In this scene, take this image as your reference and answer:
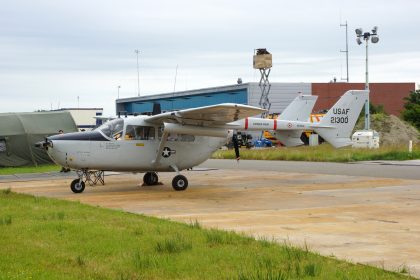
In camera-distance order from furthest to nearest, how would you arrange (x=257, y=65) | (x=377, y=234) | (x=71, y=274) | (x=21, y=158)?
1. (x=257, y=65)
2. (x=21, y=158)
3. (x=377, y=234)
4. (x=71, y=274)

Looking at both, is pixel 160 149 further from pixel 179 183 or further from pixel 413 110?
pixel 413 110

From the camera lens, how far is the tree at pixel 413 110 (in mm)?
75000

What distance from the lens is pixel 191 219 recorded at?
12.2 m

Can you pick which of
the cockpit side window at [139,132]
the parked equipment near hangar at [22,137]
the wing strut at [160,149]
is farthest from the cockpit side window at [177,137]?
the parked equipment near hangar at [22,137]

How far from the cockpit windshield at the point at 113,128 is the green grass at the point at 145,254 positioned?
7.92 meters

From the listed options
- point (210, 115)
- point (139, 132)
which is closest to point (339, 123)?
point (210, 115)

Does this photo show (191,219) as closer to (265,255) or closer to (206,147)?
(265,255)

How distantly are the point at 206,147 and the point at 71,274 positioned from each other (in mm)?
13263

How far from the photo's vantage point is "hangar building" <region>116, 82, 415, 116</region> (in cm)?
7844

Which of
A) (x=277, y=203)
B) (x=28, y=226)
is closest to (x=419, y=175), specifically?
(x=277, y=203)

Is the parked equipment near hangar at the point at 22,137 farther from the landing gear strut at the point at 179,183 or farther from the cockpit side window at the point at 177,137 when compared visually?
the landing gear strut at the point at 179,183

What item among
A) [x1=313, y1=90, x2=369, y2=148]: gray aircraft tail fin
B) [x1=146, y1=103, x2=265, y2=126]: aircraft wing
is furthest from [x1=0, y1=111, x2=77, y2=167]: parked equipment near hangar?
[x1=313, y1=90, x2=369, y2=148]: gray aircraft tail fin

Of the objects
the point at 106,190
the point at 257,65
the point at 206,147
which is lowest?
the point at 106,190

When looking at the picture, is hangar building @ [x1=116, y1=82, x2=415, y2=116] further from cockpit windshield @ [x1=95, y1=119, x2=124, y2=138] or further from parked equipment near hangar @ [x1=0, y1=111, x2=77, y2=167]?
cockpit windshield @ [x1=95, y1=119, x2=124, y2=138]
